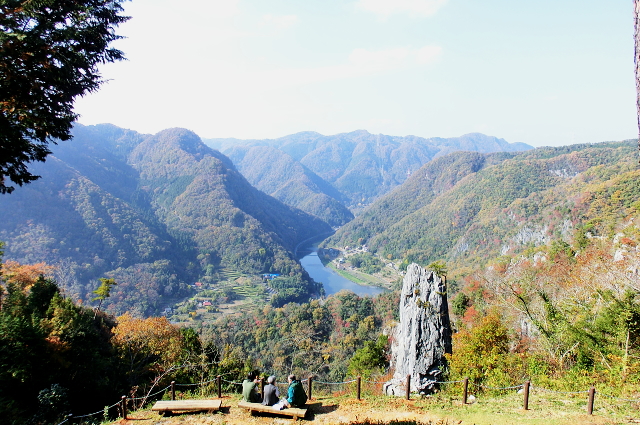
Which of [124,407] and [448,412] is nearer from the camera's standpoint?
[124,407]

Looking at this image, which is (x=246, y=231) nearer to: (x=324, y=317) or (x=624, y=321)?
(x=324, y=317)

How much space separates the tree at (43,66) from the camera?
5805 millimetres

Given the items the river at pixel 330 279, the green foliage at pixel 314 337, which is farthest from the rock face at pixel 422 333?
the river at pixel 330 279

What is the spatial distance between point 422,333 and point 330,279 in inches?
3656

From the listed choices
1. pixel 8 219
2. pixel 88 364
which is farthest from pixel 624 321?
pixel 8 219

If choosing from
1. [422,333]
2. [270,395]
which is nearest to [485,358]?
[422,333]

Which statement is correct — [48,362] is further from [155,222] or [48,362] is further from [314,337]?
[155,222]

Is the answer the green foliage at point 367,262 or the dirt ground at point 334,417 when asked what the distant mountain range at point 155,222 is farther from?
the dirt ground at point 334,417

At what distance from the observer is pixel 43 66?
6.25 meters

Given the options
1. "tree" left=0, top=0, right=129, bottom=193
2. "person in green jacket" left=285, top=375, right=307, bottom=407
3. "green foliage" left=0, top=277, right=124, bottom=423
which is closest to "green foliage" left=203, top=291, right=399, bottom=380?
"green foliage" left=0, top=277, right=124, bottom=423

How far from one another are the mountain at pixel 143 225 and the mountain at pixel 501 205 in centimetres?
3864

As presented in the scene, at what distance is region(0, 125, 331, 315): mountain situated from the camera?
82562 millimetres

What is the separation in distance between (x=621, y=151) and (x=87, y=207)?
139297mm

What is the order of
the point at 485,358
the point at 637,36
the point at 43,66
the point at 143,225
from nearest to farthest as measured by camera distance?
the point at 637,36 < the point at 43,66 < the point at 485,358 < the point at 143,225
